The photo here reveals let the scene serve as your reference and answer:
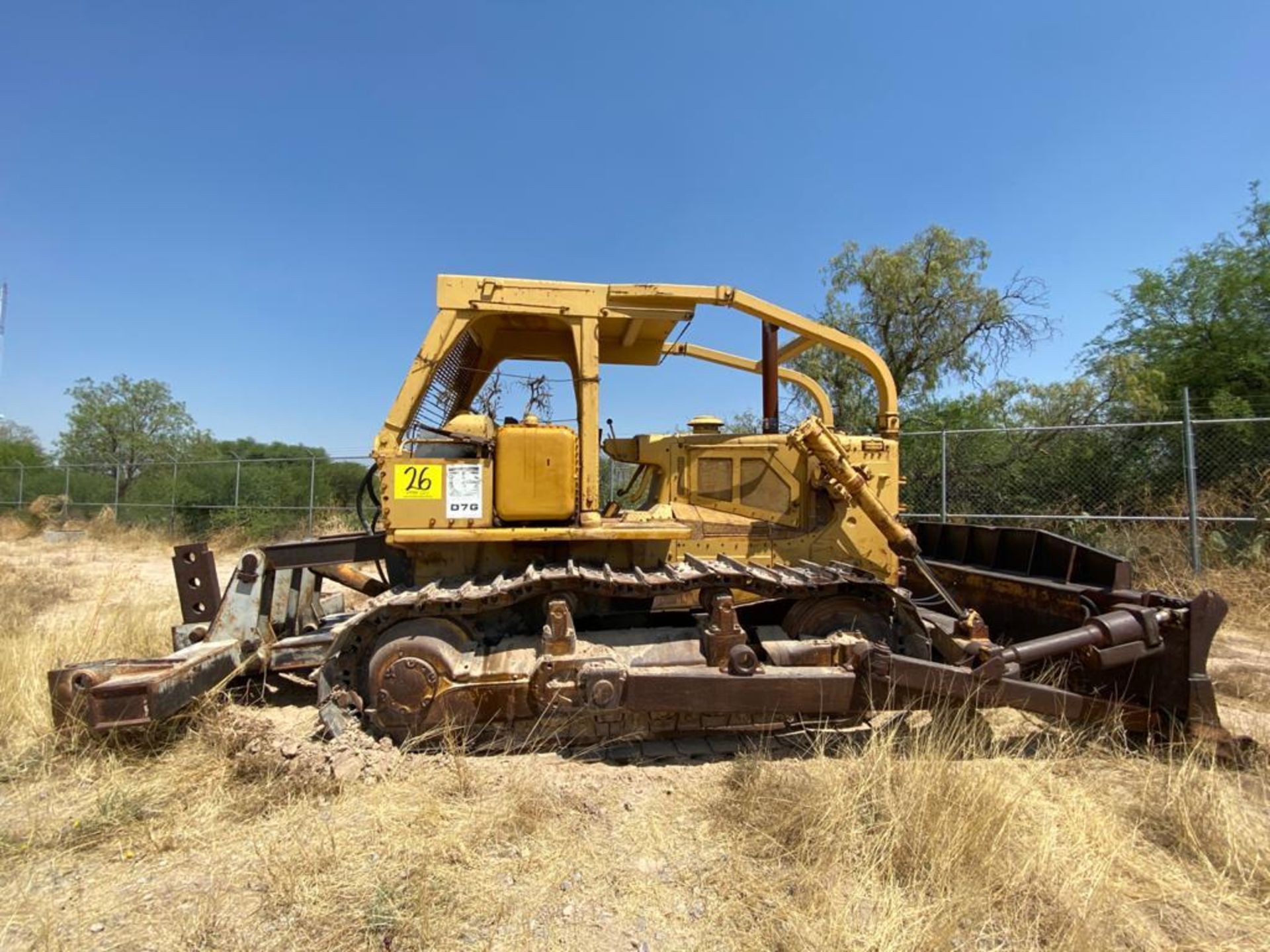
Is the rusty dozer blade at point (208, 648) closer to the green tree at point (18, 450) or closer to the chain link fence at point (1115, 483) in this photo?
the chain link fence at point (1115, 483)

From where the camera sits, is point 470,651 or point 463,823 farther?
point 470,651

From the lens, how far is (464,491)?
402 centimetres

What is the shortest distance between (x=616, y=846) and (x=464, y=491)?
219 cm

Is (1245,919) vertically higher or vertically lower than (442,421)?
lower

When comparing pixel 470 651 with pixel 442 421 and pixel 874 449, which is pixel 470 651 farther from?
pixel 874 449

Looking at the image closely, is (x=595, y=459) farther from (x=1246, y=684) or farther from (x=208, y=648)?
(x=1246, y=684)

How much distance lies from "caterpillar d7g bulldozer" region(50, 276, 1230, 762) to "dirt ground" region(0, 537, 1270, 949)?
0.33 meters

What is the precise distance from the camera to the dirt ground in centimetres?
229

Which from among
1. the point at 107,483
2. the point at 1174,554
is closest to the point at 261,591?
the point at 1174,554

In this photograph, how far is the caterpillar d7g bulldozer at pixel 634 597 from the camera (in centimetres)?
363

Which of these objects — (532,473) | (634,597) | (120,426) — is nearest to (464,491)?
(532,473)

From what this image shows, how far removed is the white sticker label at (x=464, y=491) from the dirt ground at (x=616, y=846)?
4.62 feet

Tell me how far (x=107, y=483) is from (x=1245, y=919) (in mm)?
25467

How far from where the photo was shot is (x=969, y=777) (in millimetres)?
3014
